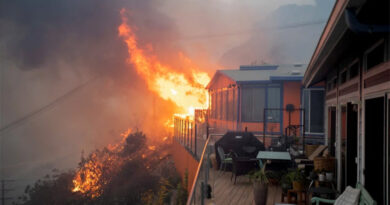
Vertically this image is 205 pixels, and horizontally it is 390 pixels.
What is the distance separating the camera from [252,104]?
54.8 ft

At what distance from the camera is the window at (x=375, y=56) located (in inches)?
167

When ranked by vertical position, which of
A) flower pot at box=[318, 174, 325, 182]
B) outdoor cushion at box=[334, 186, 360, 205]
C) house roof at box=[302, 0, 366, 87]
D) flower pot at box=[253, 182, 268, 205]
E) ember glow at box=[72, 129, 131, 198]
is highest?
house roof at box=[302, 0, 366, 87]

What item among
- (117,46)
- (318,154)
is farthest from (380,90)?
(117,46)

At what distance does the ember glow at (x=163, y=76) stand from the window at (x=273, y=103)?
41.6 ft

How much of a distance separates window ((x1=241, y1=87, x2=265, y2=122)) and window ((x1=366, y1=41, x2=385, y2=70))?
1151 centimetres

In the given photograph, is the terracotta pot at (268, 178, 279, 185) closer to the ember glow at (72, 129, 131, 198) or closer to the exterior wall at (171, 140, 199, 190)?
the exterior wall at (171, 140, 199, 190)

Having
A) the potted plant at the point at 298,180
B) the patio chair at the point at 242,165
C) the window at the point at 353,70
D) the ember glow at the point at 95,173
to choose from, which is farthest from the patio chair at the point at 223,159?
the ember glow at the point at 95,173

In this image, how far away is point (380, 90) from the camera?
13.4ft

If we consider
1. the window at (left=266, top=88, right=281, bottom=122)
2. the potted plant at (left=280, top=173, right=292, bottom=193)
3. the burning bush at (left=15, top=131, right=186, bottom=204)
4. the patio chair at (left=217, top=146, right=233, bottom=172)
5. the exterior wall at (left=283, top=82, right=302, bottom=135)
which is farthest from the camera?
the burning bush at (left=15, top=131, right=186, bottom=204)

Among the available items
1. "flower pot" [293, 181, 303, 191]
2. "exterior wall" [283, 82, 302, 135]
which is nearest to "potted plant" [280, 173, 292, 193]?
"flower pot" [293, 181, 303, 191]

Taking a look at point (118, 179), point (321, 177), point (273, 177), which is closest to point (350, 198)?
point (321, 177)

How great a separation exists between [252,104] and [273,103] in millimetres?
1068

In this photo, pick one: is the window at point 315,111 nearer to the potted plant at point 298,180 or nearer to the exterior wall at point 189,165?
the exterior wall at point 189,165

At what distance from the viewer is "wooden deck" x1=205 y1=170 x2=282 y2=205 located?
7957mm
